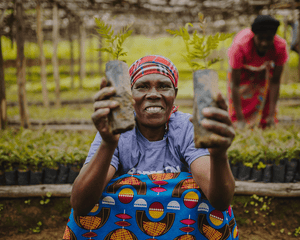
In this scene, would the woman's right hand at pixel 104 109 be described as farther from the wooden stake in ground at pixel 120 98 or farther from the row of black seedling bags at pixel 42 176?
the row of black seedling bags at pixel 42 176

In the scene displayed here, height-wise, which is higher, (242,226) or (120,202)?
(120,202)

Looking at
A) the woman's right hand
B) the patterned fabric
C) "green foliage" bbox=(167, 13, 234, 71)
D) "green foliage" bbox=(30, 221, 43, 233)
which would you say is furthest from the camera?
"green foliage" bbox=(30, 221, 43, 233)

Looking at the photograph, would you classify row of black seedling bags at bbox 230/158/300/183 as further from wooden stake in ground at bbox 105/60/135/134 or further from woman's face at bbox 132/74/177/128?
wooden stake in ground at bbox 105/60/135/134

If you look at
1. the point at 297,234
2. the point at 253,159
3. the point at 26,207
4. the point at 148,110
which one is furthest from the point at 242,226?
the point at 26,207

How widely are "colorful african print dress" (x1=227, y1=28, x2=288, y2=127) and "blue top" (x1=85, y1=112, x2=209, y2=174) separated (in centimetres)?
219

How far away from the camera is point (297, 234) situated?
2518mm

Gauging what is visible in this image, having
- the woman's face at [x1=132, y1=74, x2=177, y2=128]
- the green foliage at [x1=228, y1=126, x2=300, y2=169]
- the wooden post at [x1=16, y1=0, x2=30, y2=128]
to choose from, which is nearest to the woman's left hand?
the woman's face at [x1=132, y1=74, x2=177, y2=128]

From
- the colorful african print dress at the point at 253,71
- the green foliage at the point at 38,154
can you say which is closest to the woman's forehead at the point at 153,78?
the green foliage at the point at 38,154

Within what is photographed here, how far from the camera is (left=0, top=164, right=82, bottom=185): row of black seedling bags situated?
265 cm

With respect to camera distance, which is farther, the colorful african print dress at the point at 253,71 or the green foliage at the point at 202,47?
the colorful african print dress at the point at 253,71

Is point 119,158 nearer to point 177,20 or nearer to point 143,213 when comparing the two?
point 143,213

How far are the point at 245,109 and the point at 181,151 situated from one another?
2787 millimetres

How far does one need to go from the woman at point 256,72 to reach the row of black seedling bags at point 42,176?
256cm

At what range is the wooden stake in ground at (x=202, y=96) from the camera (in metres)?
1.02
